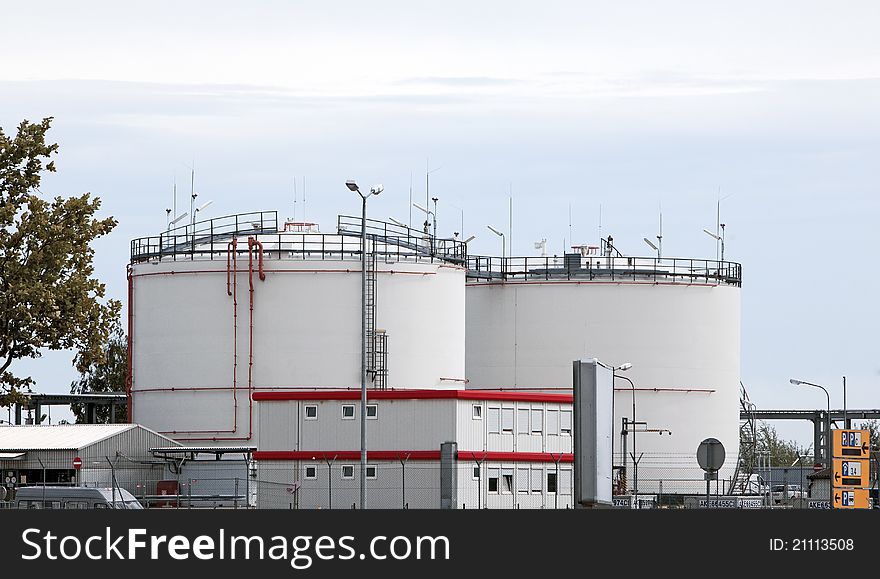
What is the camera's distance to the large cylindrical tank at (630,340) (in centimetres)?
8219

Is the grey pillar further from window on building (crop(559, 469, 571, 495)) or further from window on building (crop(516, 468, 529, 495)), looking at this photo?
window on building (crop(559, 469, 571, 495))

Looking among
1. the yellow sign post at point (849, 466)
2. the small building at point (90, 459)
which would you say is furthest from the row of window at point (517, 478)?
the yellow sign post at point (849, 466)

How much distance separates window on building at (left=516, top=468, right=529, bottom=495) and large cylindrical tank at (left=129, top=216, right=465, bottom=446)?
10.4 m

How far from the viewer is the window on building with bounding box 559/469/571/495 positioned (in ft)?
200

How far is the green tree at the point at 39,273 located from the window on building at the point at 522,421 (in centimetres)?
1618

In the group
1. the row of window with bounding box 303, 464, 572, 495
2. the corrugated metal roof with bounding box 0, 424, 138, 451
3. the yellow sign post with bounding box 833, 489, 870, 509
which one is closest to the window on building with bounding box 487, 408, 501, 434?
the row of window with bounding box 303, 464, 572, 495

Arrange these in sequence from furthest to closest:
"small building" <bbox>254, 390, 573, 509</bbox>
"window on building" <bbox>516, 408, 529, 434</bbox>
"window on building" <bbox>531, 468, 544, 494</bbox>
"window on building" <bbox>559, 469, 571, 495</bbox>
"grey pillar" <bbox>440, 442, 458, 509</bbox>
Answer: "window on building" <bbox>516, 408, 529, 434</bbox>
"window on building" <bbox>559, 469, 571, 495</bbox>
"window on building" <bbox>531, 468, 544, 494</bbox>
"small building" <bbox>254, 390, 573, 509</bbox>
"grey pillar" <bbox>440, 442, 458, 509</bbox>

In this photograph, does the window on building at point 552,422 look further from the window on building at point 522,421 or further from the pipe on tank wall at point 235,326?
the pipe on tank wall at point 235,326

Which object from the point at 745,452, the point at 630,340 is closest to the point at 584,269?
the point at 630,340

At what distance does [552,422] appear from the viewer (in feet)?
206

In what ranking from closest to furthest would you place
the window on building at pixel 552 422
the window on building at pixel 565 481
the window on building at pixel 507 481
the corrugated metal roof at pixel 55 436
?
the window on building at pixel 507 481, the window on building at pixel 565 481, the window on building at pixel 552 422, the corrugated metal roof at pixel 55 436

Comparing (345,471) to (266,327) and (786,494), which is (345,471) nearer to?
(266,327)
